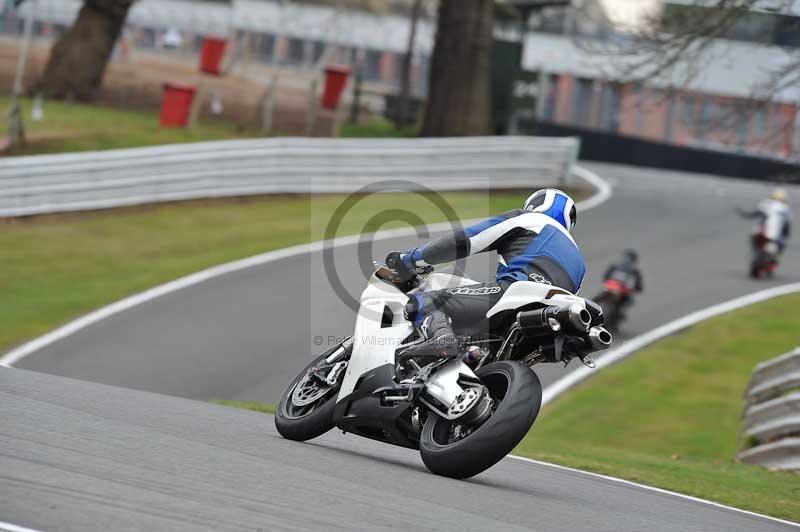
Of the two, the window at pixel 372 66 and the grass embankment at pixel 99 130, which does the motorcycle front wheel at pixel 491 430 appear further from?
the window at pixel 372 66

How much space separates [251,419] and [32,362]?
430 centimetres

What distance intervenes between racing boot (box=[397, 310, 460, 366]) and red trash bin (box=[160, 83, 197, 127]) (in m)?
22.0

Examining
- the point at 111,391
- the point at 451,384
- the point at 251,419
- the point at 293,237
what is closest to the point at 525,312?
the point at 451,384

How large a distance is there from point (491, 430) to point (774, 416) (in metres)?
5.98

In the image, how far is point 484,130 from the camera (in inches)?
1168

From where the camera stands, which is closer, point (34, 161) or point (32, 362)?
point (32, 362)

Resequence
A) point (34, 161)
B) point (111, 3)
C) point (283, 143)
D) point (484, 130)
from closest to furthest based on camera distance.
Result: point (34, 161)
point (283, 143)
point (484, 130)
point (111, 3)

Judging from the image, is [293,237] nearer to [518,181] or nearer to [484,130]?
[518,181]

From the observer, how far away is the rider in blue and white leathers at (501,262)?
7395 mm

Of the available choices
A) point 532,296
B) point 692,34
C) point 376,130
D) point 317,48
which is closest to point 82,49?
point 376,130

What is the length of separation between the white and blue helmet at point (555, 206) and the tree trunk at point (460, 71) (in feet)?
70.7

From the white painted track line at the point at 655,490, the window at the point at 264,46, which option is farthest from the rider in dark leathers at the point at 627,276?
the window at the point at 264,46

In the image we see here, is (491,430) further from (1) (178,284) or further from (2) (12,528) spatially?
(1) (178,284)

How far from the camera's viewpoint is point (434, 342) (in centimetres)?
739
